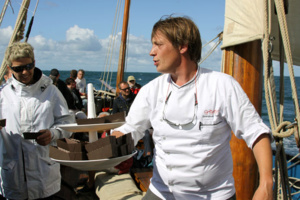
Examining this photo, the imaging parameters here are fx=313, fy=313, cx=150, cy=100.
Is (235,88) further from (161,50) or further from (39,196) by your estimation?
(39,196)

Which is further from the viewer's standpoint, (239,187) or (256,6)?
(239,187)

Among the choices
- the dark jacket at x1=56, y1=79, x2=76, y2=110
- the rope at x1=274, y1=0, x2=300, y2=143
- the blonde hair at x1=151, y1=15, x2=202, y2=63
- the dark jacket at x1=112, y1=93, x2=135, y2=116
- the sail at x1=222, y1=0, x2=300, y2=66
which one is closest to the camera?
the blonde hair at x1=151, y1=15, x2=202, y2=63

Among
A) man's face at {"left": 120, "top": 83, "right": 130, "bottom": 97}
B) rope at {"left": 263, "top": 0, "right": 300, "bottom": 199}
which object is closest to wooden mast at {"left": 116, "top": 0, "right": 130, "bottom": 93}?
man's face at {"left": 120, "top": 83, "right": 130, "bottom": 97}

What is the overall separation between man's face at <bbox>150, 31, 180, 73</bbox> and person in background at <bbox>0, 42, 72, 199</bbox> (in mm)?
1035

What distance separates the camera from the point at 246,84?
2.05m

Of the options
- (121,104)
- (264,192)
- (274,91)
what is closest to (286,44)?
(274,91)

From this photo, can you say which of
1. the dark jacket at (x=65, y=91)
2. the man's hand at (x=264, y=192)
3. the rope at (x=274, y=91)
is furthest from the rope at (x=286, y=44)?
the dark jacket at (x=65, y=91)

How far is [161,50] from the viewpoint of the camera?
59.4 inches

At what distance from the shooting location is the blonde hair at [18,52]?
2.10 m

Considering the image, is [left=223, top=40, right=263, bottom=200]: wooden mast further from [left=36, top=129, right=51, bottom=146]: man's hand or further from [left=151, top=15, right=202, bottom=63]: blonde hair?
[left=36, top=129, right=51, bottom=146]: man's hand

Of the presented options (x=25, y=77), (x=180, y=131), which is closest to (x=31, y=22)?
(x=25, y=77)

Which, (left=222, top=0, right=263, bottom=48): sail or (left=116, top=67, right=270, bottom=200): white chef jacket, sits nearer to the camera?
(left=116, top=67, right=270, bottom=200): white chef jacket

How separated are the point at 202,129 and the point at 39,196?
141 centimetres

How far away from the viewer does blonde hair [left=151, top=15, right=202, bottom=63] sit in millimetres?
1494
